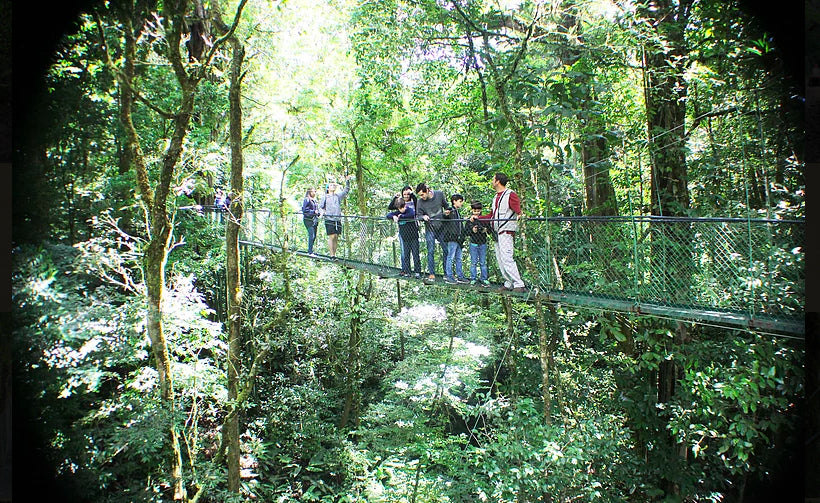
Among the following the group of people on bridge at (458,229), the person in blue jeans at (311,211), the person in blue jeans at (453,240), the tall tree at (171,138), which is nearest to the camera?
the tall tree at (171,138)

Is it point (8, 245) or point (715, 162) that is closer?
point (8, 245)

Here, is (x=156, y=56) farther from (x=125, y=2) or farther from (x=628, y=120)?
(x=628, y=120)

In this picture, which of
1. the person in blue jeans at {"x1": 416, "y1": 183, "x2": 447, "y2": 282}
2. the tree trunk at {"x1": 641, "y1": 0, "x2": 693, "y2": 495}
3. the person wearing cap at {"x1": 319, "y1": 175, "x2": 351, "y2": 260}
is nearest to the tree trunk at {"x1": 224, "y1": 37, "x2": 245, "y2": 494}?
the person wearing cap at {"x1": 319, "y1": 175, "x2": 351, "y2": 260}

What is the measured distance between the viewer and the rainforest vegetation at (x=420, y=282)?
3.74 m

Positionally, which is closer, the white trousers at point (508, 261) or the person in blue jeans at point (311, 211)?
the white trousers at point (508, 261)

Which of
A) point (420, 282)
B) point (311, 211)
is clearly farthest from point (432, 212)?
point (311, 211)

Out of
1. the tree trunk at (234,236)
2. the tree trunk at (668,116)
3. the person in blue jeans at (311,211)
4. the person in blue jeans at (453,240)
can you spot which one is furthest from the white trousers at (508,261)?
the person in blue jeans at (311,211)

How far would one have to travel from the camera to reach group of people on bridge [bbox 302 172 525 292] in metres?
4.10

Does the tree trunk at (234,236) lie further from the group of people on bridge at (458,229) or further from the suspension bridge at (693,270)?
the suspension bridge at (693,270)

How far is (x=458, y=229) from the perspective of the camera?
4.61 m

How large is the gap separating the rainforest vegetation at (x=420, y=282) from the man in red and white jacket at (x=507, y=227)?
0.18 meters

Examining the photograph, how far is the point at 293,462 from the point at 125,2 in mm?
6614

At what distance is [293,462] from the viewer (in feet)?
24.3

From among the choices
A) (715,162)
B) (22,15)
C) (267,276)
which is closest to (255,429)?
(267,276)
